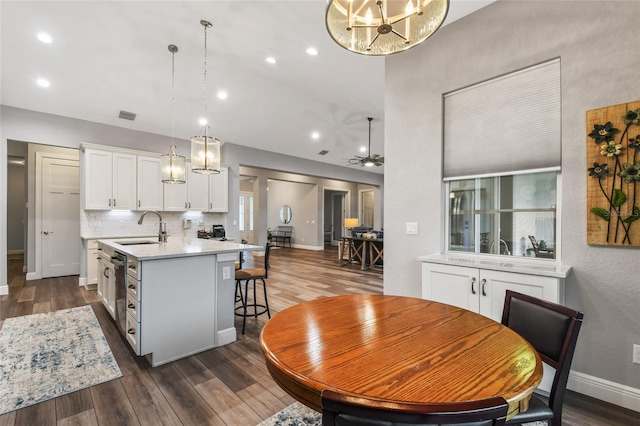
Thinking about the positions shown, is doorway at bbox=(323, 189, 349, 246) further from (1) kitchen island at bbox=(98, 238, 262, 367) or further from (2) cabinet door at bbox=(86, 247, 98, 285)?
(1) kitchen island at bbox=(98, 238, 262, 367)

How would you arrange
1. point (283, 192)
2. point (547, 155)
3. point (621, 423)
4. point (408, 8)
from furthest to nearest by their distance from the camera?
point (283, 192), point (547, 155), point (621, 423), point (408, 8)

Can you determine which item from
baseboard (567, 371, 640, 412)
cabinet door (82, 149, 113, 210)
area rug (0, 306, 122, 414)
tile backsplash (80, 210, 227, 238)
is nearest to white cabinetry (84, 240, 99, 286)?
tile backsplash (80, 210, 227, 238)

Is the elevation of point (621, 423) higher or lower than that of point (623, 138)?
lower

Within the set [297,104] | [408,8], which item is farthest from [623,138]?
[297,104]

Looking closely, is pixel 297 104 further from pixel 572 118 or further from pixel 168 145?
pixel 572 118

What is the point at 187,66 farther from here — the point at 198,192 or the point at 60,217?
the point at 60,217

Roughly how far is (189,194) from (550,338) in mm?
6016

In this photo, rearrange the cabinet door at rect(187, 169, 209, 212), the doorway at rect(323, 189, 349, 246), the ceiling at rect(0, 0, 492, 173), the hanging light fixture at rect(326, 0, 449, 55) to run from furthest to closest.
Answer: the doorway at rect(323, 189, 349, 246)
the cabinet door at rect(187, 169, 209, 212)
the ceiling at rect(0, 0, 492, 173)
the hanging light fixture at rect(326, 0, 449, 55)

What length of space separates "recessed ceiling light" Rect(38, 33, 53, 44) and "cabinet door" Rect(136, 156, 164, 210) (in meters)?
2.19

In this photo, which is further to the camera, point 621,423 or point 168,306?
point 168,306

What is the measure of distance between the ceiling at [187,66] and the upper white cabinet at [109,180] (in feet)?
2.50

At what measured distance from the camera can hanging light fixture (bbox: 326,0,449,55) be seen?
56.8 inches

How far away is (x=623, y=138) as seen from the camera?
1.89 meters

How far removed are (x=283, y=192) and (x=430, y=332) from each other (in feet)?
39.2
